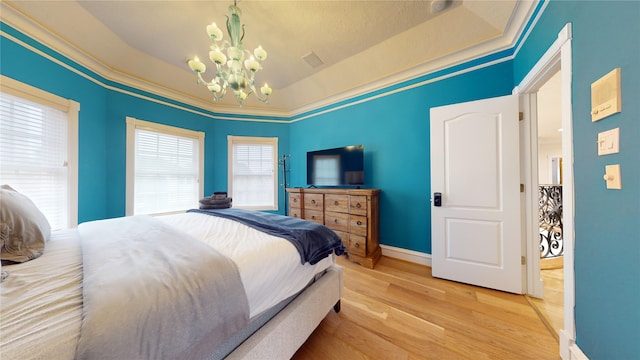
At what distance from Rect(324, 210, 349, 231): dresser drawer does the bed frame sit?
3.59 feet

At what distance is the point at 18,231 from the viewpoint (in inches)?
40.1

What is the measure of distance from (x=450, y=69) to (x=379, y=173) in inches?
60.1

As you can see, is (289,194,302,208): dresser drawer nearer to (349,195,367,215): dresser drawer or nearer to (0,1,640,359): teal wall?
(0,1,640,359): teal wall

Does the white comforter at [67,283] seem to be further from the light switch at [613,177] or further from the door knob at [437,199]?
the light switch at [613,177]

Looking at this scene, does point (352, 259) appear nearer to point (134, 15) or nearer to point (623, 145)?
point (623, 145)

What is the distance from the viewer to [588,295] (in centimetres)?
108

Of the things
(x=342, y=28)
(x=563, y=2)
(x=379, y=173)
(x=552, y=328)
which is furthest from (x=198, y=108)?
(x=552, y=328)

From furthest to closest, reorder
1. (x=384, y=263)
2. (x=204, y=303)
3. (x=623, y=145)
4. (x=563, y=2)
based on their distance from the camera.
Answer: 1. (x=384, y=263)
2. (x=563, y=2)
3. (x=623, y=145)
4. (x=204, y=303)

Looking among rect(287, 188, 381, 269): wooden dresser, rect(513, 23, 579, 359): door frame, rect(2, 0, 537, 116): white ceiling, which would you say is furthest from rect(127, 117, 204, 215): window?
rect(513, 23, 579, 359): door frame

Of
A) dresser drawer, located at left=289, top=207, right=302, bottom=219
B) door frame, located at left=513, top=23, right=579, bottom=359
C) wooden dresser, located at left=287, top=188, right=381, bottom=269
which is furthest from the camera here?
dresser drawer, located at left=289, top=207, right=302, bottom=219

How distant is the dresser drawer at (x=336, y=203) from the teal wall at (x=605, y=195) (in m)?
1.91

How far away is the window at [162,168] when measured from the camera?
283 centimetres

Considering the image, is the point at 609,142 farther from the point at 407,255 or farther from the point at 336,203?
the point at 336,203

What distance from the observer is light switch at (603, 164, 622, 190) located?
89cm
